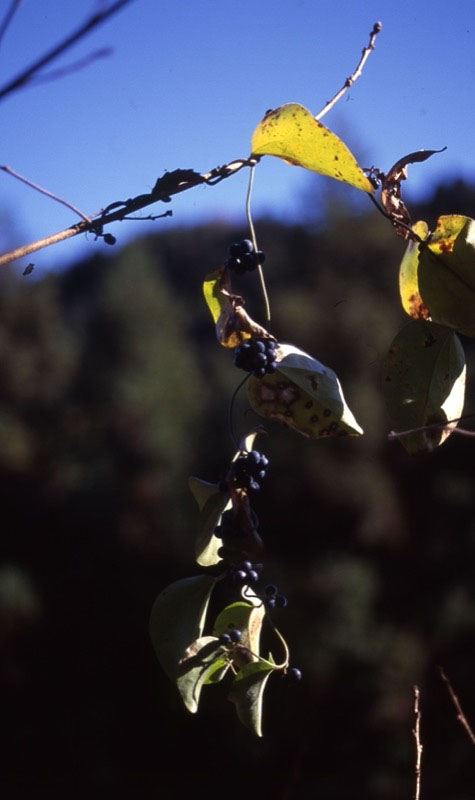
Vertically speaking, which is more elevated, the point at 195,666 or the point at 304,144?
the point at 304,144

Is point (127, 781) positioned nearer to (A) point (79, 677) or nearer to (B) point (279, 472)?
(A) point (79, 677)

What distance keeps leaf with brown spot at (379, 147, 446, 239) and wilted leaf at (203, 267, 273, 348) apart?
5.2 inches

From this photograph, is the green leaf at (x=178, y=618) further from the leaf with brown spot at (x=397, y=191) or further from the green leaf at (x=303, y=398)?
the leaf with brown spot at (x=397, y=191)

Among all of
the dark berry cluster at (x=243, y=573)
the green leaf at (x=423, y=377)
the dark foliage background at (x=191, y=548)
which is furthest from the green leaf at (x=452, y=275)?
the dark foliage background at (x=191, y=548)

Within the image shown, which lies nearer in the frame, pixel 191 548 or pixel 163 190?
pixel 163 190

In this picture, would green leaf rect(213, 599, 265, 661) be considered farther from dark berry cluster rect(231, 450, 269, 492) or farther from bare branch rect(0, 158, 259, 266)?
bare branch rect(0, 158, 259, 266)

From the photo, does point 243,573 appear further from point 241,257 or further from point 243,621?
point 241,257

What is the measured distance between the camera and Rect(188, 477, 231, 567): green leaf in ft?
1.92

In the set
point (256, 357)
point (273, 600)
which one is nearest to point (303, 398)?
point (256, 357)

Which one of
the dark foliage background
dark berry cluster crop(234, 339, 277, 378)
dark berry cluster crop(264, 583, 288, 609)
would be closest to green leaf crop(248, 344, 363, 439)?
dark berry cluster crop(234, 339, 277, 378)

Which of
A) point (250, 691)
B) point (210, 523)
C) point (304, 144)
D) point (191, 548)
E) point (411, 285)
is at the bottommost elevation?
point (191, 548)

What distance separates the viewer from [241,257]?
2.12ft

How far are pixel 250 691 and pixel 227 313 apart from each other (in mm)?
270

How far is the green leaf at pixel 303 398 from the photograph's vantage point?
58cm
